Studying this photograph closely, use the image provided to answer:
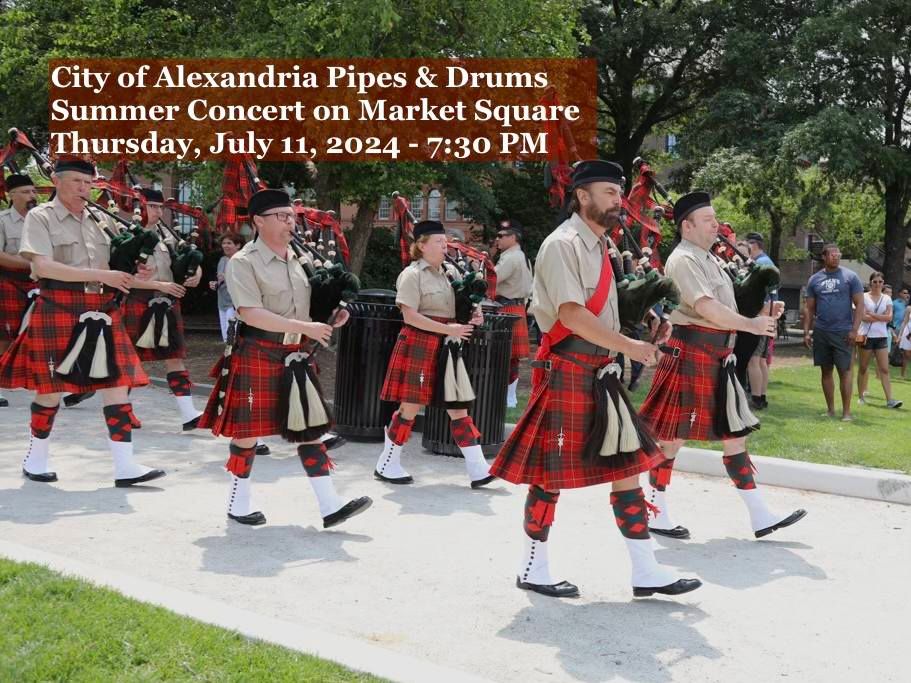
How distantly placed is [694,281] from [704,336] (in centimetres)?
39

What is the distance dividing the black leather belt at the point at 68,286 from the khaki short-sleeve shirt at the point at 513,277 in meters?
4.49

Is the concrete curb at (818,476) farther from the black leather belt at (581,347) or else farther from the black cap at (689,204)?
the black leather belt at (581,347)

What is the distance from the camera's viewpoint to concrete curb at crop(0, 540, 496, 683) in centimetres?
307

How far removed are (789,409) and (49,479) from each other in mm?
7376

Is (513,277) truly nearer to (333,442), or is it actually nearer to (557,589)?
(333,442)

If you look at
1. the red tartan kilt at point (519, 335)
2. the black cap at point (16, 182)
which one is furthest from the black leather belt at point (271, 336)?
the red tartan kilt at point (519, 335)

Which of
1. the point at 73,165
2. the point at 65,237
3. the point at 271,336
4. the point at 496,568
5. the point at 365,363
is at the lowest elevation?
the point at 496,568

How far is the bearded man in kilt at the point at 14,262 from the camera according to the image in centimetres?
752

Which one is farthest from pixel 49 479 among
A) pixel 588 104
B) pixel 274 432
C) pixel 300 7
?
pixel 588 104

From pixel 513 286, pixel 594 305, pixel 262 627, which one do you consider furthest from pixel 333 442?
pixel 262 627

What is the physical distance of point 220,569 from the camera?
4320 mm

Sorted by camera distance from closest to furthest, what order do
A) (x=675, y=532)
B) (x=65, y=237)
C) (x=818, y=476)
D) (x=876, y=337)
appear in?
(x=675, y=532) → (x=65, y=237) → (x=818, y=476) → (x=876, y=337)

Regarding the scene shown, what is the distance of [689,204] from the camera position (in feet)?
16.3

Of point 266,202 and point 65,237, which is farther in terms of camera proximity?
point 65,237
